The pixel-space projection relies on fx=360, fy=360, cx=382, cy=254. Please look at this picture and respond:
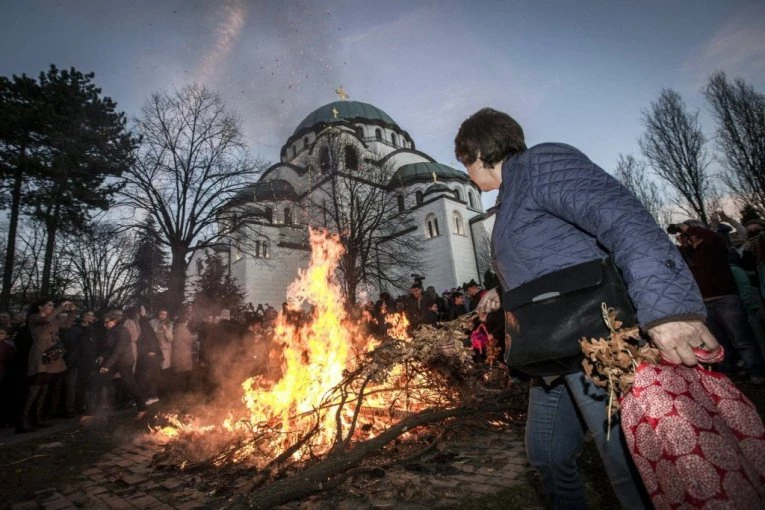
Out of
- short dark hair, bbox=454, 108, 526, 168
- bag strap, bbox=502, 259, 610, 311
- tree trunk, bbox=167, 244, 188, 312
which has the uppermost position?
tree trunk, bbox=167, 244, 188, 312

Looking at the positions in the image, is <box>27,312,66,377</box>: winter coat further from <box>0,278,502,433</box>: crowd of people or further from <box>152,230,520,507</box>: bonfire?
<box>152,230,520,507</box>: bonfire

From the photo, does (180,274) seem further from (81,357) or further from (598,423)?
(598,423)

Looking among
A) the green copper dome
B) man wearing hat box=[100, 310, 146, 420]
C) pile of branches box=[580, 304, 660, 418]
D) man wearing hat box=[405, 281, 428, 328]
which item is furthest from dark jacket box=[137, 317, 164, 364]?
the green copper dome

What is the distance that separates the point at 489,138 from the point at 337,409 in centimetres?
357

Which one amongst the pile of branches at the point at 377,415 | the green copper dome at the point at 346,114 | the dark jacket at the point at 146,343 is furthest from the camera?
the green copper dome at the point at 346,114

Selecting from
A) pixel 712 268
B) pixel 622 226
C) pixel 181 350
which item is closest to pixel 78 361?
pixel 181 350

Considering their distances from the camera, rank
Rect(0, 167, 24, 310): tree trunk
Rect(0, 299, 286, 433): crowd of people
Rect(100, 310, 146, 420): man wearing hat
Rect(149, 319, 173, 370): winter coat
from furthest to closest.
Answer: Rect(0, 167, 24, 310): tree trunk → Rect(149, 319, 173, 370): winter coat → Rect(100, 310, 146, 420): man wearing hat → Rect(0, 299, 286, 433): crowd of people

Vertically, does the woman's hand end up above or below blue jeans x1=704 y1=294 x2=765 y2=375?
above

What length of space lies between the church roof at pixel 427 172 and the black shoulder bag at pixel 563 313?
41.7 metres

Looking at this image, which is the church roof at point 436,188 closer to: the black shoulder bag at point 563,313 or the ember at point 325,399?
the ember at point 325,399

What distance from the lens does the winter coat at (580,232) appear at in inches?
56.0

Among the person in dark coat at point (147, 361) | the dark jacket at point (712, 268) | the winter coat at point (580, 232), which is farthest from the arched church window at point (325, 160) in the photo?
the winter coat at point (580, 232)

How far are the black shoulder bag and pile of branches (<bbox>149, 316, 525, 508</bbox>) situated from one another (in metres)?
2.24

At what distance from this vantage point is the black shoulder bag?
157 centimetres
